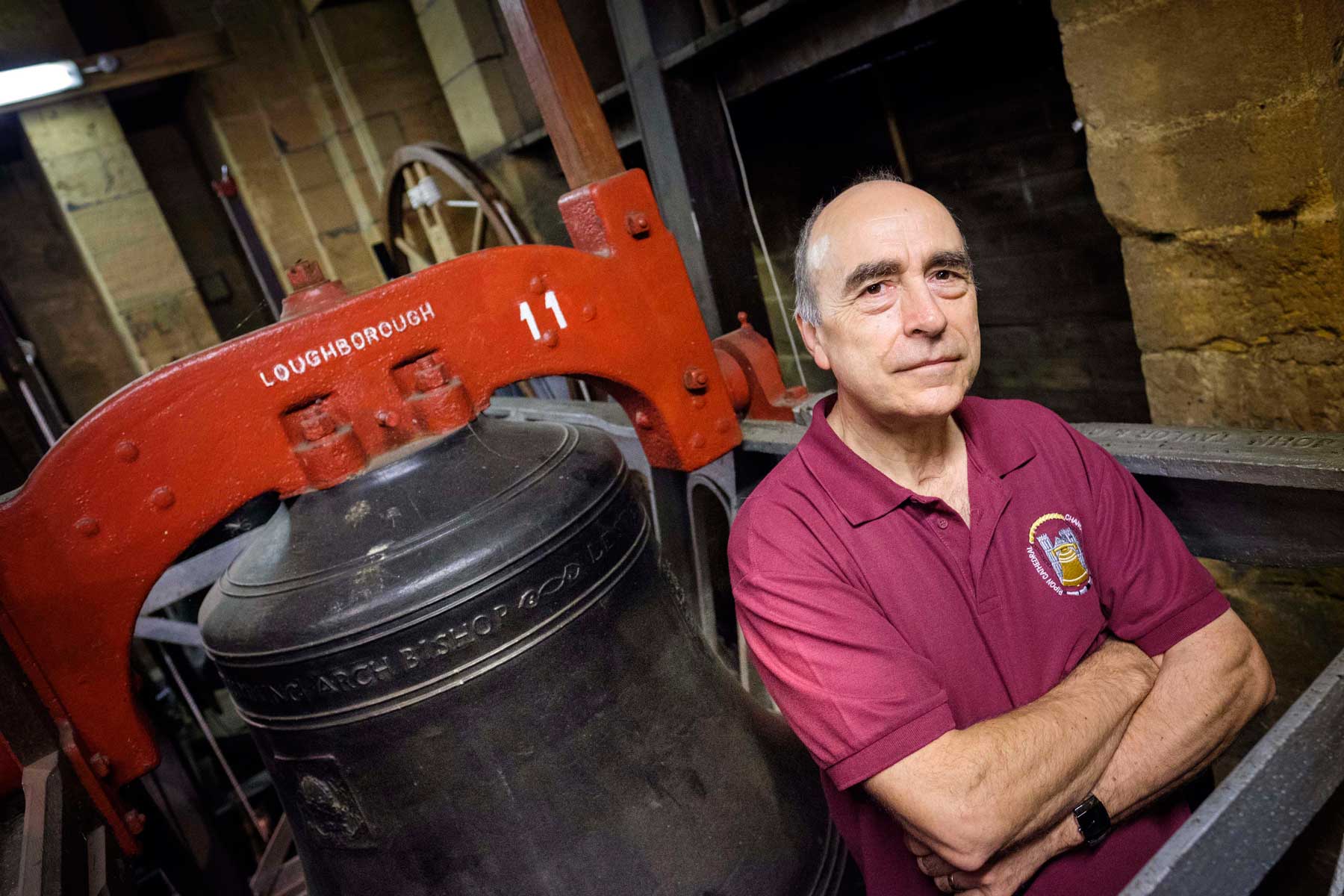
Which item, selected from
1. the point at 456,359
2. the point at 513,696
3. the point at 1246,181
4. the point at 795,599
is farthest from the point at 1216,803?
the point at 1246,181

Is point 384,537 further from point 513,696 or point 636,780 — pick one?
point 636,780

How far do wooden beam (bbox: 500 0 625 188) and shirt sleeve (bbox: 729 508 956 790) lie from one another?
39.8 inches

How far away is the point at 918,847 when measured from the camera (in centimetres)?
129

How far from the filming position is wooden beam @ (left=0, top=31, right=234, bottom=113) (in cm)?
506

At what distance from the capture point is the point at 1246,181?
1.79 metres

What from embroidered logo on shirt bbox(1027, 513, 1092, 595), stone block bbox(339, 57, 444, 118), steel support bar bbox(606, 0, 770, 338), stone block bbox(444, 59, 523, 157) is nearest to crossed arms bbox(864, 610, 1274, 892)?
embroidered logo on shirt bbox(1027, 513, 1092, 595)

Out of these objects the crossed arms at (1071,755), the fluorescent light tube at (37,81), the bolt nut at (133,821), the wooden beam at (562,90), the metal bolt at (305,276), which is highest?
the fluorescent light tube at (37,81)

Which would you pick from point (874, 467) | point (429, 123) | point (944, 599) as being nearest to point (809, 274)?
point (874, 467)

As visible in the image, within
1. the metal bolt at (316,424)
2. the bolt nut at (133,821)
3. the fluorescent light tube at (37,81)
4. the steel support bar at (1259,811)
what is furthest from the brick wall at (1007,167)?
the fluorescent light tube at (37,81)

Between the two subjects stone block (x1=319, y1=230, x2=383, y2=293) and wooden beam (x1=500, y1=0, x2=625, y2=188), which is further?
stone block (x1=319, y1=230, x2=383, y2=293)

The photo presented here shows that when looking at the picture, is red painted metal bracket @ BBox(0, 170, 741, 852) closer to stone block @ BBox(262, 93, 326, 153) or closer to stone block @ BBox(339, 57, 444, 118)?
stone block @ BBox(339, 57, 444, 118)

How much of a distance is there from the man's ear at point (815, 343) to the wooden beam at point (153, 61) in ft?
18.0

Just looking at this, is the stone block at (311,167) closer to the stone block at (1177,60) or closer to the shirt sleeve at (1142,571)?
the stone block at (1177,60)

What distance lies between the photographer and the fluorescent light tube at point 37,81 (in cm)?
419
